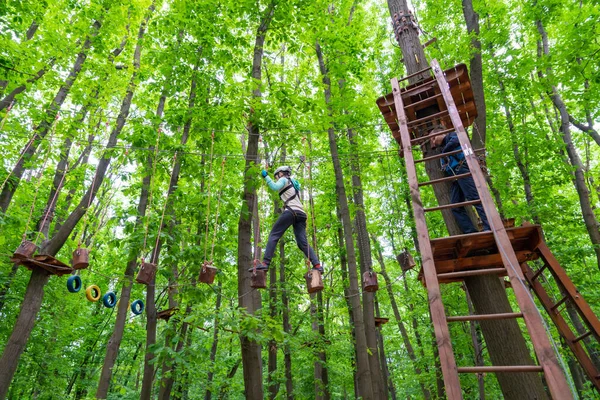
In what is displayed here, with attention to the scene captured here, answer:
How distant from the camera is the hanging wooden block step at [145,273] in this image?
18.2ft

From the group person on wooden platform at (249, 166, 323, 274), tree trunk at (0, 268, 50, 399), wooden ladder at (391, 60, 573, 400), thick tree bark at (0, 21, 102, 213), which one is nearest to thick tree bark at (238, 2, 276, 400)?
person on wooden platform at (249, 166, 323, 274)

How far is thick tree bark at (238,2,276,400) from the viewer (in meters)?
5.57

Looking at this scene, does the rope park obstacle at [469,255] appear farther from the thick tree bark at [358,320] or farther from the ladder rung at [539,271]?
the thick tree bark at [358,320]

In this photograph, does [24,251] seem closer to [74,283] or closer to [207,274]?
[74,283]

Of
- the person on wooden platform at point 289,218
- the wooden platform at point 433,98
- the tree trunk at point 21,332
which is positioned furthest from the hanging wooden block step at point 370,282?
the tree trunk at point 21,332

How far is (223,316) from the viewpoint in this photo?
5.73 meters

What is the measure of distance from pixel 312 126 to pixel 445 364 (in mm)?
5066

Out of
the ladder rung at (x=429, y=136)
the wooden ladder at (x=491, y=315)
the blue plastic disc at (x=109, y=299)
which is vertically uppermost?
the ladder rung at (x=429, y=136)

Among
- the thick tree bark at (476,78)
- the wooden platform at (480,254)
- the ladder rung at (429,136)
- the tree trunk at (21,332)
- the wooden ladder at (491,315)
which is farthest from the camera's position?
the tree trunk at (21,332)

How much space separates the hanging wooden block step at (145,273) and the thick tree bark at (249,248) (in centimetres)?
135

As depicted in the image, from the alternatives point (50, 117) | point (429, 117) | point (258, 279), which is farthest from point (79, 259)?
point (429, 117)

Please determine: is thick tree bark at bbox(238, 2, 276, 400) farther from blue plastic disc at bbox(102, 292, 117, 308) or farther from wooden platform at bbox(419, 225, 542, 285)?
wooden platform at bbox(419, 225, 542, 285)

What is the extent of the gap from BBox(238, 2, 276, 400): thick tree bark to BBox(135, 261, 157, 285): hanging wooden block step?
1.35 m

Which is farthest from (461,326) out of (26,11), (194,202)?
(26,11)
